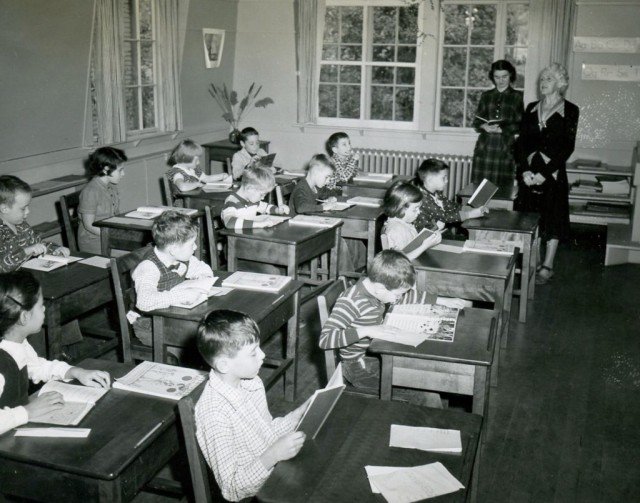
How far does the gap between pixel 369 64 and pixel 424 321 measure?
616 cm

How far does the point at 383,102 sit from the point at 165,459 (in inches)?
277

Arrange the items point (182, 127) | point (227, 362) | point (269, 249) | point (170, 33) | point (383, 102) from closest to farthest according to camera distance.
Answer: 1. point (227, 362)
2. point (269, 249)
3. point (170, 33)
4. point (182, 127)
5. point (383, 102)

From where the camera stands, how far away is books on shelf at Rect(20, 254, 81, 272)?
3.71 metres

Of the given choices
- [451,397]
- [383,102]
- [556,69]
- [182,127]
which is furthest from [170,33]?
[451,397]

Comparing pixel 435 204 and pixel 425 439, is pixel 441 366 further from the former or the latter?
pixel 435 204

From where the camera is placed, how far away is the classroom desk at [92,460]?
1.93m

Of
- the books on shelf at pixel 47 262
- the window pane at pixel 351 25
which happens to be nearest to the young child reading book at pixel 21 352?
the books on shelf at pixel 47 262

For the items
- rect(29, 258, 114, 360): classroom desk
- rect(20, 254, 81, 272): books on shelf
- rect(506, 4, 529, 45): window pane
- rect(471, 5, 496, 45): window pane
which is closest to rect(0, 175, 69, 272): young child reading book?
rect(20, 254, 81, 272): books on shelf

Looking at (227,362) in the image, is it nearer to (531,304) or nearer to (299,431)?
Answer: (299,431)

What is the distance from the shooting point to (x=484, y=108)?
7047mm

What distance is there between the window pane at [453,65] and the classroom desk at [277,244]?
14.2 ft

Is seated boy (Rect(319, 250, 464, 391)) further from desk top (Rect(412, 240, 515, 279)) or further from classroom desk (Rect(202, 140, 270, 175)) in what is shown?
classroom desk (Rect(202, 140, 270, 175))

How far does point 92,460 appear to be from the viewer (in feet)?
6.41

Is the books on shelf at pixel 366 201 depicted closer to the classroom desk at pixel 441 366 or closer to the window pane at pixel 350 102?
the classroom desk at pixel 441 366
